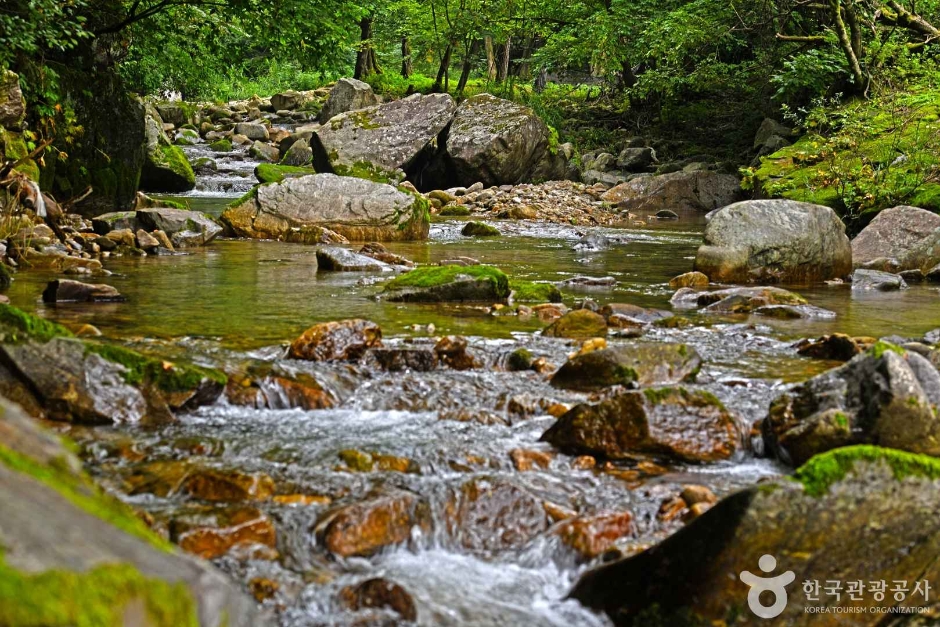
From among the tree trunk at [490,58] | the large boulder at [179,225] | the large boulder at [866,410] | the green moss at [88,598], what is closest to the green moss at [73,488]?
the green moss at [88,598]

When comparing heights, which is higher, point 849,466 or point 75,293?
point 849,466

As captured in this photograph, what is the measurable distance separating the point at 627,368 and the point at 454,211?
1442 centimetres

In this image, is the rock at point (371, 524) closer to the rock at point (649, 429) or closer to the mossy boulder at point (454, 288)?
A: the rock at point (649, 429)

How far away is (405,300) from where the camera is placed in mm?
9195

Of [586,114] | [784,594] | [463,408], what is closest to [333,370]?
[463,408]

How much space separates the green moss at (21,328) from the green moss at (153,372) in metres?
0.26

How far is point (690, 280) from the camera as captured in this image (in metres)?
10.9

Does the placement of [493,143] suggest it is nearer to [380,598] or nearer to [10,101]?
[10,101]

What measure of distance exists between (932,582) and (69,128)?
1284 cm

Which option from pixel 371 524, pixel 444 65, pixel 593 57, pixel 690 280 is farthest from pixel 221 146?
pixel 371 524

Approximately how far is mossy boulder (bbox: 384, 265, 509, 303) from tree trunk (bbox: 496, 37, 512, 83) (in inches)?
856

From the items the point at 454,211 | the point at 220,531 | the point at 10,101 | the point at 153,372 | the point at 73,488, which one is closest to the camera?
the point at 73,488

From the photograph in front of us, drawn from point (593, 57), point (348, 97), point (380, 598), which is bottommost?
point (380, 598)

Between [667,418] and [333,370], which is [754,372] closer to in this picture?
[667,418]
